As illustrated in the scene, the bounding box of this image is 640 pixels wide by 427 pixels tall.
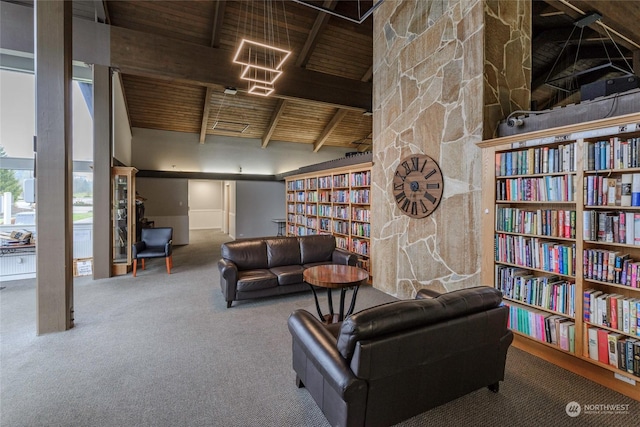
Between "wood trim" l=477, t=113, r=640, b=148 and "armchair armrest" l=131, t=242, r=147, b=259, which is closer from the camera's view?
"wood trim" l=477, t=113, r=640, b=148

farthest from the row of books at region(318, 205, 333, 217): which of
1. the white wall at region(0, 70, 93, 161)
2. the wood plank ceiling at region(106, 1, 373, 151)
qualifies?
the white wall at region(0, 70, 93, 161)

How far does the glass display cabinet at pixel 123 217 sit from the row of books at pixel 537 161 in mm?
6603

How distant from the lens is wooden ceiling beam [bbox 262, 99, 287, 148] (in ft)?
29.3

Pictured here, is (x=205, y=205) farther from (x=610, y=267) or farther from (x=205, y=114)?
(x=610, y=267)

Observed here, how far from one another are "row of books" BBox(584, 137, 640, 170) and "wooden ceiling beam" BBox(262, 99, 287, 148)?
7.83m

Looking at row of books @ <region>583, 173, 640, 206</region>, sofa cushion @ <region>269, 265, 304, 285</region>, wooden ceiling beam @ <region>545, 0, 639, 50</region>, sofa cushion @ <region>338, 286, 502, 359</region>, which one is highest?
wooden ceiling beam @ <region>545, 0, 639, 50</region>

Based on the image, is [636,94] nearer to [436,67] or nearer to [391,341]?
[436,67]

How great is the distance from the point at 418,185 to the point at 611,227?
6.69 feet

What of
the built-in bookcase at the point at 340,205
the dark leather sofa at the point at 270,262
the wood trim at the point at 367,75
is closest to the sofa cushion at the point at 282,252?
the dark leather sofa at the point at 270,262

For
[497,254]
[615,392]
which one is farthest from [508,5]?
[615,392]

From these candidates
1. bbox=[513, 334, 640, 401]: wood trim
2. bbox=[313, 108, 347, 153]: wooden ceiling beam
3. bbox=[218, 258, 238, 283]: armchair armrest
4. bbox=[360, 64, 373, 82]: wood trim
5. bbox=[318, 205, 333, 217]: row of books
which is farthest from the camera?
bbox=[313, 108, 347, 153]: wooden ceiling beam

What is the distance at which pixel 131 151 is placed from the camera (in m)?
9.29

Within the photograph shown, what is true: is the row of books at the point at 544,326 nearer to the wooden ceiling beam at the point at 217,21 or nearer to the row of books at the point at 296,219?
the row of books at the point at 296,219

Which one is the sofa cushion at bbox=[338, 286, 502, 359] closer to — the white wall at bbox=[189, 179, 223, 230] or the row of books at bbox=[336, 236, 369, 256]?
the row of books at bbox=[336, 236, 369, 256]
